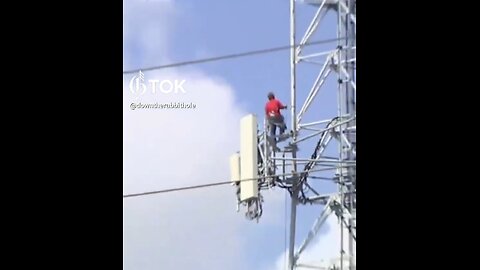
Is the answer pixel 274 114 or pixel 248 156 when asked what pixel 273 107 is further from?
pixel 248 156

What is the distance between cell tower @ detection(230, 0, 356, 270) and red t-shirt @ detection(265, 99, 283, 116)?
1.4 inches

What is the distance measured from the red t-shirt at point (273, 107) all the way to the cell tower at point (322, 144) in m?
0.04

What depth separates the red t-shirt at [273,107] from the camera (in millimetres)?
2566

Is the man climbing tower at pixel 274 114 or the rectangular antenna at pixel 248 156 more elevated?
the man climbing tower at pixel 274 114

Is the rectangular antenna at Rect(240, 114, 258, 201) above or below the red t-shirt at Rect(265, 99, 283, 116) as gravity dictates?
below

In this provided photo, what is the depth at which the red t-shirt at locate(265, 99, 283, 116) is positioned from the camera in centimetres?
257

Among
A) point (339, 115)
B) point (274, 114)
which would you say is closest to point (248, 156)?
point (274, 114)

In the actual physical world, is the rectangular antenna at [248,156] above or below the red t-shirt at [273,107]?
below

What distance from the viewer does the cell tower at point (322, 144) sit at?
2.59 m

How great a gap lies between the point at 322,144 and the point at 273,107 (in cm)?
17
